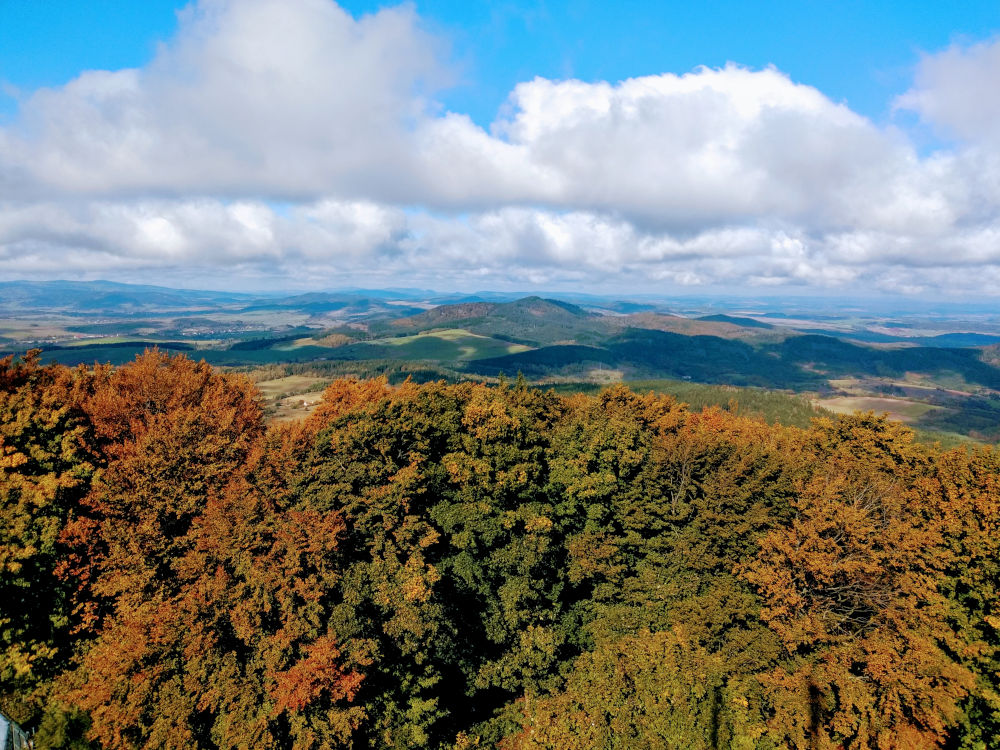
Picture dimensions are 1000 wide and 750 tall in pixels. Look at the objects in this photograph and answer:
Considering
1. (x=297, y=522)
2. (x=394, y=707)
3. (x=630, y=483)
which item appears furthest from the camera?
(x=630, y=483)

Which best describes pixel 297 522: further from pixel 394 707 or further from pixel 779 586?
pixel 779 586

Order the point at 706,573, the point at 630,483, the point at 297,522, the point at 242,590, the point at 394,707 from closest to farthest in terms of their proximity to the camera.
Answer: the point at 242,590 → the point at 297,522 → the point at 394,707 → the point at 706,573 → the point at 630,483

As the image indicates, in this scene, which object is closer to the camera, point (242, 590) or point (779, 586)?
point (242, 590)

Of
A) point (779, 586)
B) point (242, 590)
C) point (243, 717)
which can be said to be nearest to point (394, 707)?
point (243, 717)

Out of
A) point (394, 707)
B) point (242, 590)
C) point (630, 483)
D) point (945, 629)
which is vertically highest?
point (630, 483)

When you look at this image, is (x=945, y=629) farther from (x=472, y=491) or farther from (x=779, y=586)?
(x=472, y=491)

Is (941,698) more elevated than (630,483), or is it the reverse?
(630,483)
